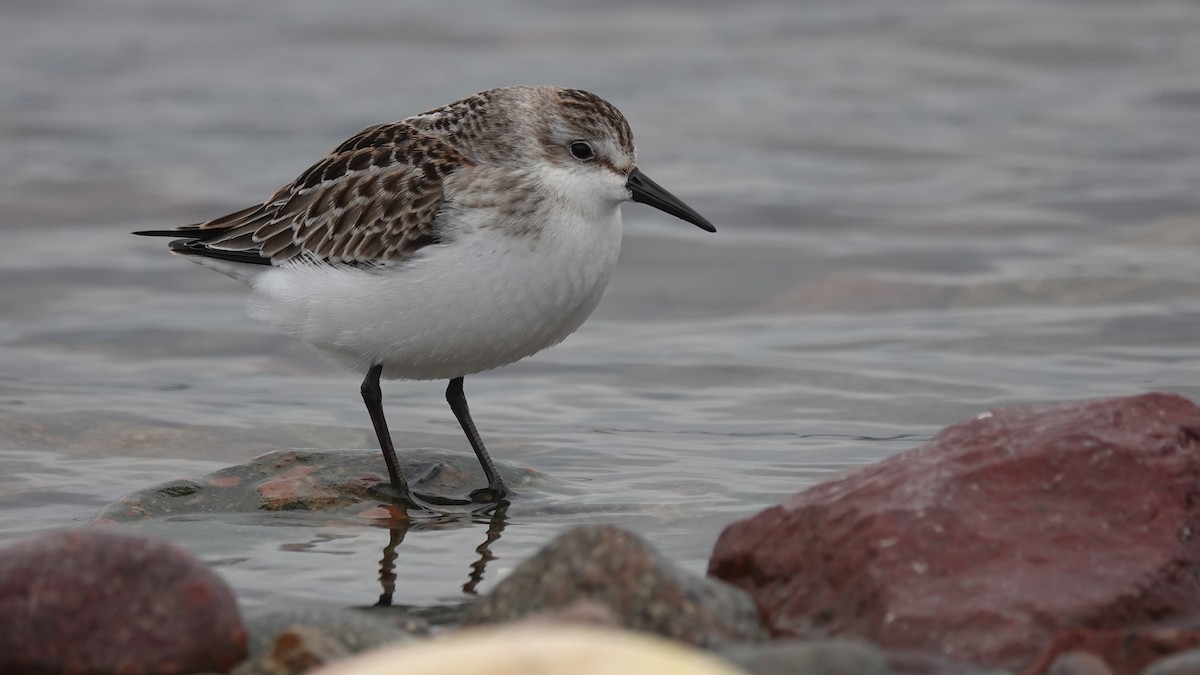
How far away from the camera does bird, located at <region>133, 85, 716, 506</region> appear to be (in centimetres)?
755

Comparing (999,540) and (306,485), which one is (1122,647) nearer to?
(999,540)

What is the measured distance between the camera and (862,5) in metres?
22.0

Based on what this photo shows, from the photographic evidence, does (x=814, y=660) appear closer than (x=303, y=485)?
A: Yes

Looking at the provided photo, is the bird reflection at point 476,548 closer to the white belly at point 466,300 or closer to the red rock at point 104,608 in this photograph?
the white belly at point 466,300

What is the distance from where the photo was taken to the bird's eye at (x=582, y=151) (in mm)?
7949

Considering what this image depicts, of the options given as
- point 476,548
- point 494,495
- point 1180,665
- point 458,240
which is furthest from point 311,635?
point 494,495

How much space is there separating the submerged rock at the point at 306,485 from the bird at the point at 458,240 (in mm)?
169

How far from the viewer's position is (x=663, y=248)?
14.7 metres

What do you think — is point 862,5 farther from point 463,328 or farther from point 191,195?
point 463,328

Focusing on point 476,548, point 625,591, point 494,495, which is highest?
point 625,591

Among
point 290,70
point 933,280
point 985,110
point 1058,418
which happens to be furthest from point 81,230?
point 1058,418

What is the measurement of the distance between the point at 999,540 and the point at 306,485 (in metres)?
3.71

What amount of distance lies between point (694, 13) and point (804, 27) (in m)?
1.58

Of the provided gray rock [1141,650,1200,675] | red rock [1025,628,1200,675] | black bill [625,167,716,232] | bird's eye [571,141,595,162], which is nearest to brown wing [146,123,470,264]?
bird's eye [571,141,595,162]
